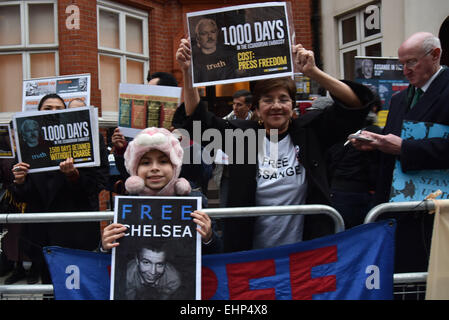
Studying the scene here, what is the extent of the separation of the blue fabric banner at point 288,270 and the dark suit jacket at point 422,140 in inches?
20.2

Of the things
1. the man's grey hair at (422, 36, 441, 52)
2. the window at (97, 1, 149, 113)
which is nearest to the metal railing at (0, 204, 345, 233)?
the man's grey hair at (422, 36, 441, 52)

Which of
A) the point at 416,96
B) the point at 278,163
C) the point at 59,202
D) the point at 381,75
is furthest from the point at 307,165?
the point at 381,75

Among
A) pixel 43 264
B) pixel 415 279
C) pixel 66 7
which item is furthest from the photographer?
pixel 66 7

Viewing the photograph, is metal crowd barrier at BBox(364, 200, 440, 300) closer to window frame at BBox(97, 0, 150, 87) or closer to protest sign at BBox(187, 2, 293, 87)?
protest sign at BBox(187, 2, 293, 87)

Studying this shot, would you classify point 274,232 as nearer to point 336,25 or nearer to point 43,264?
point 43,264

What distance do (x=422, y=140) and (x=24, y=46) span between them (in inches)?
279

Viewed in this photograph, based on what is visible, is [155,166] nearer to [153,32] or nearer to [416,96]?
[416,96]

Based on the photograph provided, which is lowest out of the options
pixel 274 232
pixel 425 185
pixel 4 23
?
pixel 274 232

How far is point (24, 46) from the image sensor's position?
7.36m

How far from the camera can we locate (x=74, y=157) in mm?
2875

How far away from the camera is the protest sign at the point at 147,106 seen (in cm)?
327

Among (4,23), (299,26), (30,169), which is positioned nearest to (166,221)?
(30,169)

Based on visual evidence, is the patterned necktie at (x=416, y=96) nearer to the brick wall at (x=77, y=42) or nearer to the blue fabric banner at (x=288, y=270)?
the blue fabric banner at (x=288, y=270)
